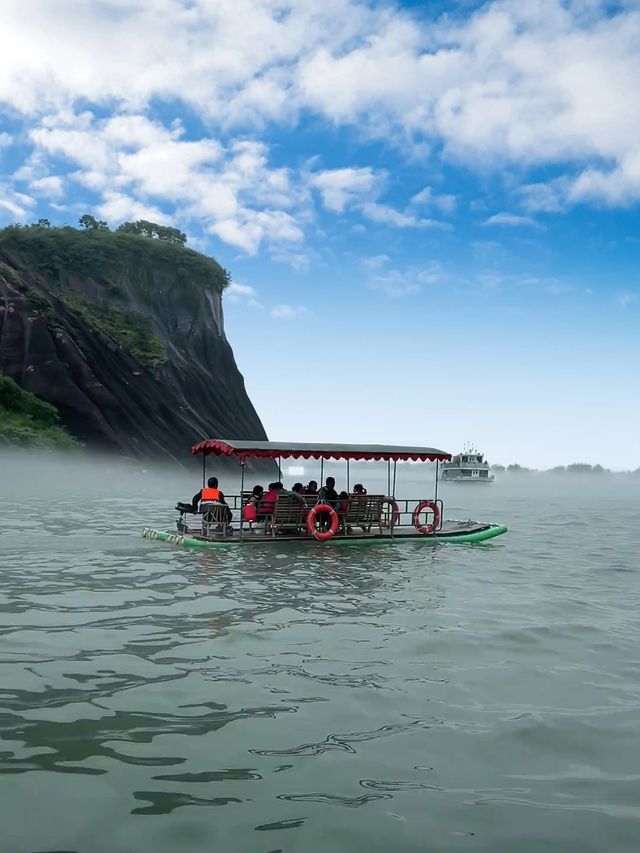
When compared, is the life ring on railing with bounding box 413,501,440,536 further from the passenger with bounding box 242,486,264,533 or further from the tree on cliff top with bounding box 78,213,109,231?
the tree on cliff top with bounding box 78,213,109,231

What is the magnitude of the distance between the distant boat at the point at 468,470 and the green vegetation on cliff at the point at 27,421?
194ft

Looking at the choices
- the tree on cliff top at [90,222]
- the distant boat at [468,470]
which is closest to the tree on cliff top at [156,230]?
the tree on cliff top at [90,222]

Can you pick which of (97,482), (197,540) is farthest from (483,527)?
(97,482)

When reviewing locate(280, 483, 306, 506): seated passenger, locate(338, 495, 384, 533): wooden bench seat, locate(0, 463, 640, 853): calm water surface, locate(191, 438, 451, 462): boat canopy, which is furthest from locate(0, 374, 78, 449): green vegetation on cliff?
locate(0, 463, 640, 853): calm water surface

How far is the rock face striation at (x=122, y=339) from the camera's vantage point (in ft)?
192

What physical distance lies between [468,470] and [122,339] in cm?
4940

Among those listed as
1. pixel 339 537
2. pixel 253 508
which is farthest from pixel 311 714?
pixel 339 537

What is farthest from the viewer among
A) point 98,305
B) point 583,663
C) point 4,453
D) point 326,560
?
point 98,305

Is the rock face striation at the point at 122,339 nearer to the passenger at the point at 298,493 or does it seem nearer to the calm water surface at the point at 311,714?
the passenger at the point at 298,493

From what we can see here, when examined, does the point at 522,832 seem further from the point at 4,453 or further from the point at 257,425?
the point at 257,425

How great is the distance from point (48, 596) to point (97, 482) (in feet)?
136

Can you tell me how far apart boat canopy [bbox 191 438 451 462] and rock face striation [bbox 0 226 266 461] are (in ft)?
127

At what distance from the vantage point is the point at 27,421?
170 ft

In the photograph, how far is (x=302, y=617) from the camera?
11.2 metres
